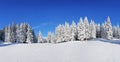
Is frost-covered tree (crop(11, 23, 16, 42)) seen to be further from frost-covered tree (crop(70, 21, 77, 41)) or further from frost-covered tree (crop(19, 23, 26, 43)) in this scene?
frost-covered tree (crop(70, 21, 77, 41))

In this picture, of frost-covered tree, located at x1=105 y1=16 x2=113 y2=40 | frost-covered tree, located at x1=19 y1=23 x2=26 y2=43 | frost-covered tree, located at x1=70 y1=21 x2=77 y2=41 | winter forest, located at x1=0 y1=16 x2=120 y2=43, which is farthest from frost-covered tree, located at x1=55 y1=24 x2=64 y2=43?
frost-covered tree, located at x1=105 y1=16 x2=113 y2=40

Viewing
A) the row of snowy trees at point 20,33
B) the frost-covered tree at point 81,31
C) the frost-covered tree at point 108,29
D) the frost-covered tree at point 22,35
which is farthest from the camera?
the frost-covered tree at point 22,35

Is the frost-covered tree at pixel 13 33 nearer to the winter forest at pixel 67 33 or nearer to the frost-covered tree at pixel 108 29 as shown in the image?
the winter forest at pixel 67 33

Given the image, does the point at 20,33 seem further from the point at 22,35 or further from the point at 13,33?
the point at 13,33

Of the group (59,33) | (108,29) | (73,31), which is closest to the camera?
(73,31)

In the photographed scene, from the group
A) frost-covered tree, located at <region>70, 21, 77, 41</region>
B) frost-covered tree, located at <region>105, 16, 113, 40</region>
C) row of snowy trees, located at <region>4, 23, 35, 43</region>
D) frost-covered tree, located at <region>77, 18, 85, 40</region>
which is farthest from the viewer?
row of snowy trees, located at <region>4, 23, 35, 43</region>

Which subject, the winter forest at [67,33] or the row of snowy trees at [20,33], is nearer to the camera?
the winter forest at [67,33]

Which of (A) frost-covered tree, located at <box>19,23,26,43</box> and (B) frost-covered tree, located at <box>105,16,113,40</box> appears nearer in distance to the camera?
(B) frost-covered tree, located at <box>105,16,113,40</box>

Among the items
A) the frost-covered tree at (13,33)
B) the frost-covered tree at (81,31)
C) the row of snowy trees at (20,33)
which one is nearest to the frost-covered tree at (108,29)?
the frost-covered tree at (81,31)

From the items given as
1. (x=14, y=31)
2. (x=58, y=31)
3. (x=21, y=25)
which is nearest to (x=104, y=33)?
(x=58, y=31)

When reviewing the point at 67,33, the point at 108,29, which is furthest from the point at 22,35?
the point at 108,29

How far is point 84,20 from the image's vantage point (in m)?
90.5

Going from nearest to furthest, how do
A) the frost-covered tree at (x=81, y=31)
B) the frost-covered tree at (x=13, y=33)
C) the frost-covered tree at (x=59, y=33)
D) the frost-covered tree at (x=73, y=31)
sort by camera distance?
1. the frost-covered tree at (x=81, y=31)
2. the frost-covered tree at (x=73, y=31)
3. the frost-covered tree at (x=59, y=33)
4. the frost-covered tree at (x=13, y=33)

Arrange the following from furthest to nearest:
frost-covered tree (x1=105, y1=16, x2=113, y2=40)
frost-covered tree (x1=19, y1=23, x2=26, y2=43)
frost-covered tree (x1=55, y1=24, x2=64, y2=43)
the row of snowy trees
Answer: frost-covered tree (x1=19, y1=23, x2=26, y2=43)
the row of snowy trees
frost-covered tree (x1=55, y1=24, x2=64, y2=43)
frost-covered tree (x1=105, y1=16, x2=113, y2=40)
